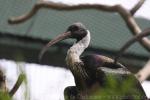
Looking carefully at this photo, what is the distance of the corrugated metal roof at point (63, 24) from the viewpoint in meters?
6.76

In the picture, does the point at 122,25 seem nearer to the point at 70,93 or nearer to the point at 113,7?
the point at 70,93

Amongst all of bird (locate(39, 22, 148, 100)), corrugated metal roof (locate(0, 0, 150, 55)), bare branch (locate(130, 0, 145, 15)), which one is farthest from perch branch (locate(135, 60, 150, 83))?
corrugated metal roof (locate(0, 0, 150, 55))

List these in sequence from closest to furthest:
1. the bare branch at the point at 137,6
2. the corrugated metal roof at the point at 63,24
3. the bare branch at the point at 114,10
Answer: the bare branch at the point at 114,10 → the bare branch at the point at 137,6 → the corrugated metal roof at the point at 63,24

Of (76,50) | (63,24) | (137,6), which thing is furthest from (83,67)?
(137,6)

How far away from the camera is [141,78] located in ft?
7.25

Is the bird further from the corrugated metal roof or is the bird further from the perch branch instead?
the perch branch

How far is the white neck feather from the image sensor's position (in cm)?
611

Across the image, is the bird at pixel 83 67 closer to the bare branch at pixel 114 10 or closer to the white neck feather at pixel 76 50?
the white neck feather at pixel 76 50

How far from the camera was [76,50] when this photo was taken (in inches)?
250

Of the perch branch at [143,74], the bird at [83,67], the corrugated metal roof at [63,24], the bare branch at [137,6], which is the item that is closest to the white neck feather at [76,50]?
the bird at [83,67]

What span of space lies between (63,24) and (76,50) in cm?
84

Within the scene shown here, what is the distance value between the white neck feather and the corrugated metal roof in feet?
0.97

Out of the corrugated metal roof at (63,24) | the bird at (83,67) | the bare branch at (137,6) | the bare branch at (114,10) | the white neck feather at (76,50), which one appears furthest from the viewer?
the corrugated metal roof at (63,24)

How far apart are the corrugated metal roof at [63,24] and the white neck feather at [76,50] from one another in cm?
30
